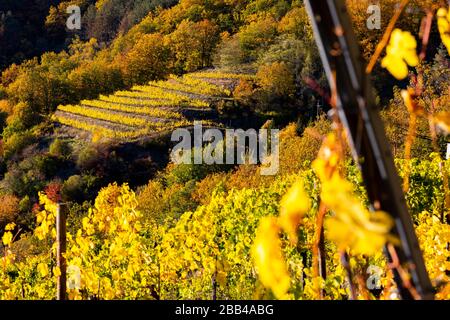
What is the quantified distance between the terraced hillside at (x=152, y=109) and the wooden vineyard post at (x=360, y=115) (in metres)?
29.5

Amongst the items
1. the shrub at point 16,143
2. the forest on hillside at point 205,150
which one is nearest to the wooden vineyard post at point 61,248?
the forest on hillside at point 205,150

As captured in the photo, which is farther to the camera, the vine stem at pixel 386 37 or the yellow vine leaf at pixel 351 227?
the vine stem at pixel 386 37

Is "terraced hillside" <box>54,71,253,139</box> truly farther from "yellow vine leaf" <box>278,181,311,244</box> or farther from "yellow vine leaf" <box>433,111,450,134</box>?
"yellow vine leaf" <box>278,181,311,244</box>

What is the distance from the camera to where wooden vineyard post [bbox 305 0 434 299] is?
2.34ft

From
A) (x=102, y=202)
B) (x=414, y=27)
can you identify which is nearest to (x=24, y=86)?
(x=414, y=27)

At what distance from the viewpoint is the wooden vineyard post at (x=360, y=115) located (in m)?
0.71

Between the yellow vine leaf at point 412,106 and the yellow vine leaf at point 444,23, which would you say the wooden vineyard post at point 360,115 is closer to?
the yellow vine leaf at point 412,106

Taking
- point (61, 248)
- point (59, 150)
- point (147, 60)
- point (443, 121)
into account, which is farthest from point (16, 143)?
point (443, 121)

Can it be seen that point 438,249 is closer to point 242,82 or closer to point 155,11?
point 242,82

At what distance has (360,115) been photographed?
0.71 metres

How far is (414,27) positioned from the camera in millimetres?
36281

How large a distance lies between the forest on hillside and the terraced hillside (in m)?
0.11

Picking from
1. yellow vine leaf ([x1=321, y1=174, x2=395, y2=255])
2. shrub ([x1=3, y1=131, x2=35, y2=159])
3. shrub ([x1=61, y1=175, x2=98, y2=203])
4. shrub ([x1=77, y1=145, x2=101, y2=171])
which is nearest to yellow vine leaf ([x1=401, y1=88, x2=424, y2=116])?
yellow vine leaf ([x1=321, y1=174, x2=395, y2=255])
